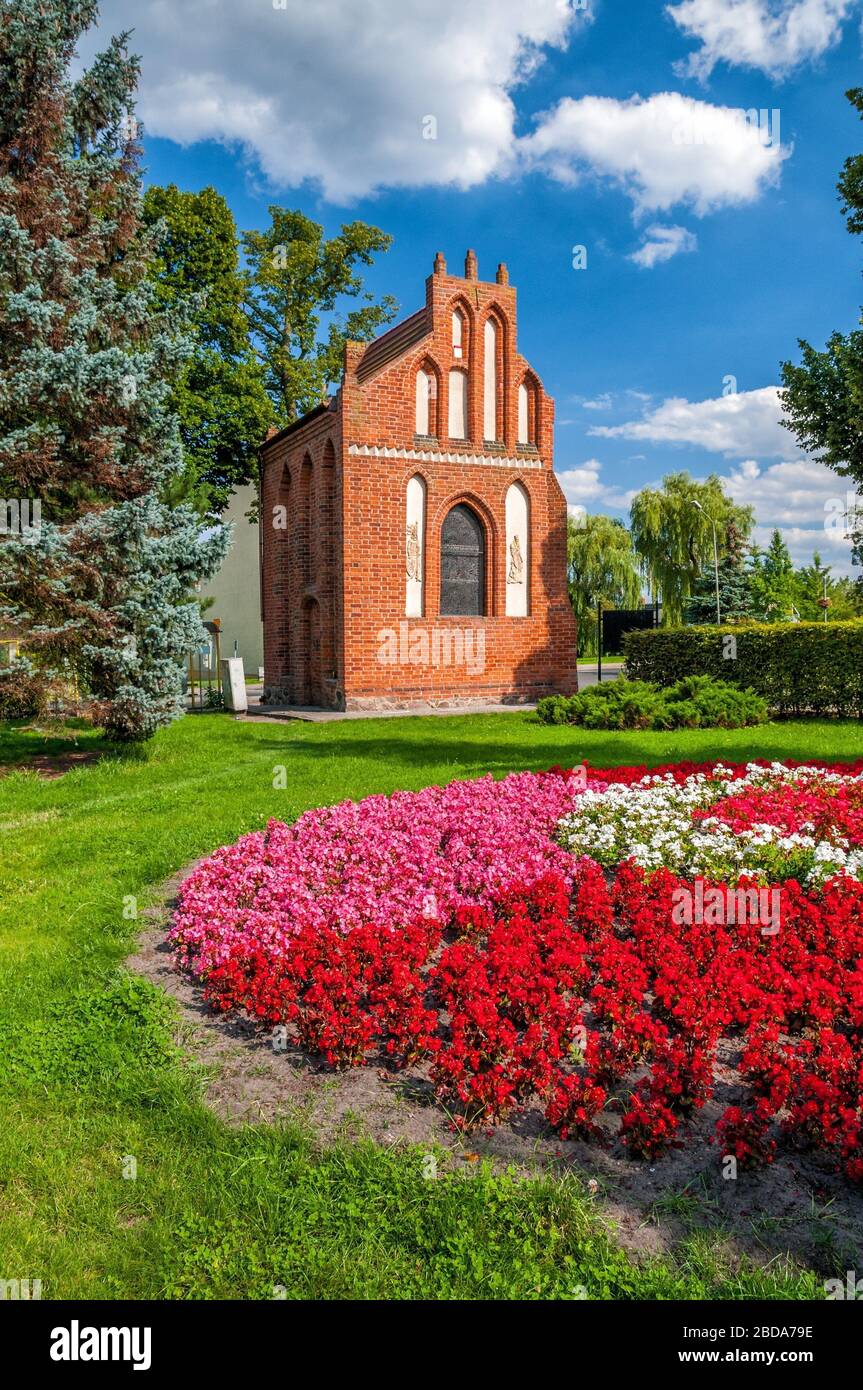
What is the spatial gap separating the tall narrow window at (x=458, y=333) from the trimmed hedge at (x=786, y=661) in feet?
28.4

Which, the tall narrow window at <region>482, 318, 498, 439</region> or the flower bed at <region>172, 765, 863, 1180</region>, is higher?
the tall narrow window at <region>482, 318, 498, 439</region>

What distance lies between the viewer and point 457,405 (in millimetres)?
20109

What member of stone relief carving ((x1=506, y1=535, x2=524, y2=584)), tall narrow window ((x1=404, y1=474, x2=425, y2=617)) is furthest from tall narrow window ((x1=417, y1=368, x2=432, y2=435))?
stone relief carving ((x1=506, y1=535, x2=524, y2=584))

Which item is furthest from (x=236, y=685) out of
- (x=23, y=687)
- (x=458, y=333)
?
(x=458, y=333)

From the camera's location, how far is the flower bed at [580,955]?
3.21 meters

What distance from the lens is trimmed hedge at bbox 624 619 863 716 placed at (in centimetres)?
1609

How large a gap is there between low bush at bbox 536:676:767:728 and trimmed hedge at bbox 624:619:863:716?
1.22 metres

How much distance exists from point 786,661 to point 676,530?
2575 centimetres

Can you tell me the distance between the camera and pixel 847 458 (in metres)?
10.2

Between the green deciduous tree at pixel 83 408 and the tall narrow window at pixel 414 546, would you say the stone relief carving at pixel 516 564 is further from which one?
the green deciduous tree at pixel 83 408

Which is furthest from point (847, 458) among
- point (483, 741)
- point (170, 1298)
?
point (170, 1298)

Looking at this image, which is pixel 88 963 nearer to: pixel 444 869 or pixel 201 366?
pixel 444 869

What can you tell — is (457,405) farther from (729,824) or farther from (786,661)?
(729,824)

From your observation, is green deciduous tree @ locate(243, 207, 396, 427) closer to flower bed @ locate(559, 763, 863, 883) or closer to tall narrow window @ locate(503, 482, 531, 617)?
tall narrow window @ locate(503, 482, 531, 617)
